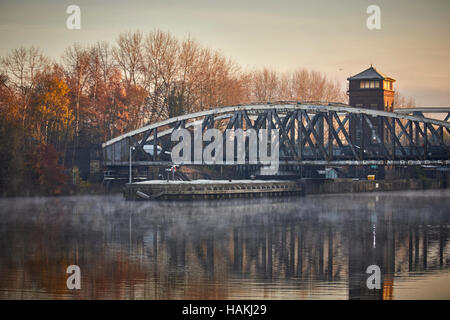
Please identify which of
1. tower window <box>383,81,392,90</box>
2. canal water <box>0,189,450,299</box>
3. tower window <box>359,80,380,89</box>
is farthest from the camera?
tower window <box>383,81,392,90</box>

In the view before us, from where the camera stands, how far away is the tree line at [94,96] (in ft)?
280

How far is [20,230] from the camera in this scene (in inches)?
2173

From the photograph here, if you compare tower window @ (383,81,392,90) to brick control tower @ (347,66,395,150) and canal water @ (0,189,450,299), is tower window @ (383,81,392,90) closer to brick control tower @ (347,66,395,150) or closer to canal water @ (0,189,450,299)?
brick control tower @ (347,66,395,150)

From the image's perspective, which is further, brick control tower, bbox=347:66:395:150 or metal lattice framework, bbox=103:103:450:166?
brick control tower, bbox=347:66:395:150

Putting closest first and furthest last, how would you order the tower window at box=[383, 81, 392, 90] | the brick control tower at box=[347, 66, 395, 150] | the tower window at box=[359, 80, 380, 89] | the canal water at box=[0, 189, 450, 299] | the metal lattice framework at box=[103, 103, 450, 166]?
1. the canal water at box=[0, 189, 450, 299]
2. the metal lattice framework at box=[103, 103, 450, 166]
3. the brick control tower at box=[347, 66, 395, 150]
4. the tower window at box=[359, 80, 380, 89]
5. the tower window at box=[383, 81, 392, 90]

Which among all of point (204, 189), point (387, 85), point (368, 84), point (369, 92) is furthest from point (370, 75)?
point (204, 189)

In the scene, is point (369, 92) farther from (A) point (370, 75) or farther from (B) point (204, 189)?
(B) point (204, 189)

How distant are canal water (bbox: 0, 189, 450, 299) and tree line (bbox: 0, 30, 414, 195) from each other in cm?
920

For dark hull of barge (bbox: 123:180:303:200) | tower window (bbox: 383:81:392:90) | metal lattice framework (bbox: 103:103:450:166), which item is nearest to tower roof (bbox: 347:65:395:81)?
tower window (bbox: 383:81:392:90)

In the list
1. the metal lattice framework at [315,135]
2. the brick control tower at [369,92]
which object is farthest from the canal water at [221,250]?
the brick control tower at [369,92]

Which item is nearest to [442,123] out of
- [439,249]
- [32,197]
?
[439,249]

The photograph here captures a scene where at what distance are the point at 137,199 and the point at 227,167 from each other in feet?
69.2

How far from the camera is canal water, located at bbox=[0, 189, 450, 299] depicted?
32.4 meters

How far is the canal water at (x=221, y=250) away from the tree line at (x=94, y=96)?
9.20 m
